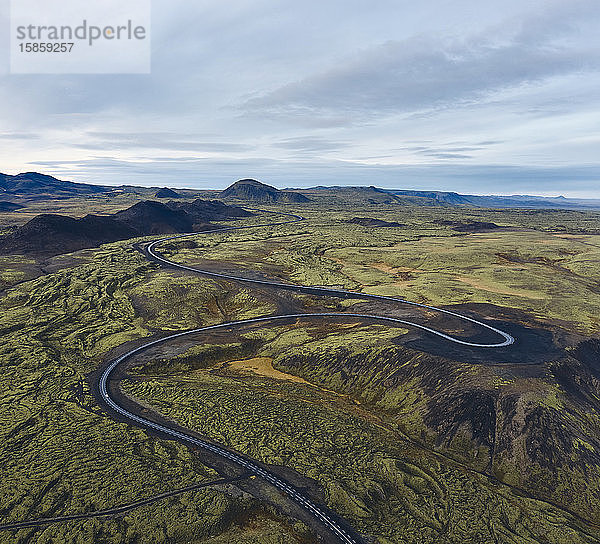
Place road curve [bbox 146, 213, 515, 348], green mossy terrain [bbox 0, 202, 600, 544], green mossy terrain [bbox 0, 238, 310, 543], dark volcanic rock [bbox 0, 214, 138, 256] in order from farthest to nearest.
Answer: dark volcanic rock [bbox 0, 214, 138, 256] < road curve [bbox 146, 213, 515, 348] < green mossy terrain [bbox 0, 202, 600, 544] < green mossy terrain [bbox 0, 238, 310, 543]

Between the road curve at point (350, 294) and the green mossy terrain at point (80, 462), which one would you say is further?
the road curve at point (350, 294)

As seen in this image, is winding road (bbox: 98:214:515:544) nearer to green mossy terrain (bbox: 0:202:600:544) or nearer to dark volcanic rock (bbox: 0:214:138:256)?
green mossy terrain (bbox: 0:202:600:544)

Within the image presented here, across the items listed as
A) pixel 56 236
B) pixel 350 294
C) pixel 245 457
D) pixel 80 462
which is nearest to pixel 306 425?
pixel 245 457

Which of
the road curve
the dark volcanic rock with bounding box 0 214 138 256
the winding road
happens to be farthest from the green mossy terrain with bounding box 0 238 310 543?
the dark volcanic rock with bounding box 0 214 138 256

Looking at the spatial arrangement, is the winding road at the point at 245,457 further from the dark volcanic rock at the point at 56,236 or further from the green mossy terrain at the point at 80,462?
the dark volcanic rock at the point at 56,236

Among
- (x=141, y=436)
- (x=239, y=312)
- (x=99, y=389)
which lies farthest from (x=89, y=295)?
(x=141, y=436)

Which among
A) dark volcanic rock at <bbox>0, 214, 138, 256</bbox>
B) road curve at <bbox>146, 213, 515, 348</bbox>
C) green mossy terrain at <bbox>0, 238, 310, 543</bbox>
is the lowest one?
green mossy terrain at <bbox>0, 238, 310, 543</bbox>

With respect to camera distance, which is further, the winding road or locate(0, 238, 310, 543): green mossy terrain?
the winding road

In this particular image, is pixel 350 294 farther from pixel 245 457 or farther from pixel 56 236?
pixel 56 236

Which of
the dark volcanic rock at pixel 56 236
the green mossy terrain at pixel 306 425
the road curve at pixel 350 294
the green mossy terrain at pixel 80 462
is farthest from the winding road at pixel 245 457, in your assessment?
the dark volcanic rock at pixel 56 236

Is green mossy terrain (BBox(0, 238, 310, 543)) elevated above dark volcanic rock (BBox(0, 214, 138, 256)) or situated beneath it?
situated beneath
